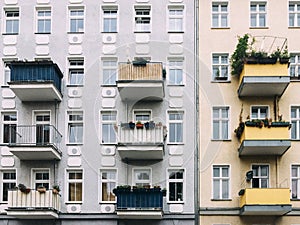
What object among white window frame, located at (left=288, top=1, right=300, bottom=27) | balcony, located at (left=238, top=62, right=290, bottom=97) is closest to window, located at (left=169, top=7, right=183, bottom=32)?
balcony, located at (left=238, top=62, right=290, bottom=97)

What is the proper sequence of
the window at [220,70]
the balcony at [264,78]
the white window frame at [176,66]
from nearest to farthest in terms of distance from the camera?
the balcony at [264,78] → the window at [220,70] → the white window frame at [176,66]

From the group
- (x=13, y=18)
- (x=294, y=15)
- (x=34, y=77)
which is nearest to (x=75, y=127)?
(x=34, y=77)

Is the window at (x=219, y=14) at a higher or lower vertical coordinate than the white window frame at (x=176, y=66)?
higher

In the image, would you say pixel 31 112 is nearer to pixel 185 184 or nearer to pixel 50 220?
pixel 50 220

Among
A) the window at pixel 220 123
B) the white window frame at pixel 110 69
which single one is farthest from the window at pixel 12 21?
Answer: the window at pixel 220 123

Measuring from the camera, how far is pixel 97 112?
3444 cm

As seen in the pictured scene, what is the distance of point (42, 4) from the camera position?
116ft

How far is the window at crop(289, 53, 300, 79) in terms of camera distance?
34.4 metres

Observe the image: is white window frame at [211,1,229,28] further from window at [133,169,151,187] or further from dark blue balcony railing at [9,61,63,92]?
dark blue balcony railing at [9,61,63,92]

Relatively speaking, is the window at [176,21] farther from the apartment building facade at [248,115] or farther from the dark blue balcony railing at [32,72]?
the dark blue balcony railing at [32,72]

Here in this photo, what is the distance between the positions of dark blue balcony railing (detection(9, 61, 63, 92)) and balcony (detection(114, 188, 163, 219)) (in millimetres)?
5147

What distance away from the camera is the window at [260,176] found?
33656mm

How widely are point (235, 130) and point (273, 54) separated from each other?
3308 millimetres

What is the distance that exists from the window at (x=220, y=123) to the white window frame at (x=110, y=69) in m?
4.22
